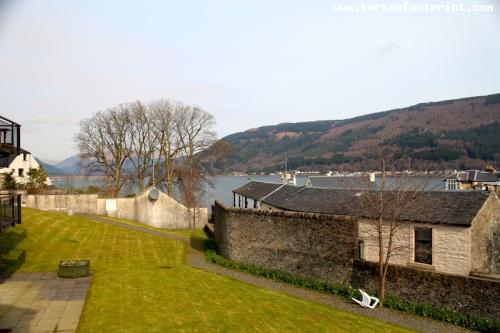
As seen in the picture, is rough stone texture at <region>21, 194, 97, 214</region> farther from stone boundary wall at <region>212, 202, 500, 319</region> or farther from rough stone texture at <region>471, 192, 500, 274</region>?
rough stone texture at <region>471, 192, 500, 274</region>

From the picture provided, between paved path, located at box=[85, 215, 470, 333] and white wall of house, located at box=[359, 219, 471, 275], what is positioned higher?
white wall of house, located at box=[359, 219, 471, 275]

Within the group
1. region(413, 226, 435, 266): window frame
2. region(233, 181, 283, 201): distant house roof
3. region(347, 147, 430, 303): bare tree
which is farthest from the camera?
region(233, 181, 283, 201): distant house roof

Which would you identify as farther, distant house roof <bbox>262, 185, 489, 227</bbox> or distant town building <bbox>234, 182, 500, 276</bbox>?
distant house roof <bbox>262, 185, 489, 227</bbox>

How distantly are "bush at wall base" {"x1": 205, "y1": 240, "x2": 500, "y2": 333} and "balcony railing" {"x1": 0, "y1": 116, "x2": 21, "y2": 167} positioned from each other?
1272cm

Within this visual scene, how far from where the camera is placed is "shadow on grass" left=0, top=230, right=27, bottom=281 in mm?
17758

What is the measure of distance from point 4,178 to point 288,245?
28883 millimetres

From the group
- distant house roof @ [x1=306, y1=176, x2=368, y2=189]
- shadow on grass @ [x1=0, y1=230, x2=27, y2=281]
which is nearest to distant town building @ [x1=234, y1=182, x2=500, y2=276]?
distant house roof @ [x1=306, y1=176, x2=368, y2=189]

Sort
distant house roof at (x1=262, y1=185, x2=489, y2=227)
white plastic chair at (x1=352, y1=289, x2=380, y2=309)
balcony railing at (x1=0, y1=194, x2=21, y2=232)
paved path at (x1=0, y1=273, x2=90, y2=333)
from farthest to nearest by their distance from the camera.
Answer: distant house roof at (x1=262, y1=185, x2=489, y2=227), white plastic chair at (x1=352, y1=289, x2=380, y2=309), balcony railing at (x1=0, y1=194, x2=21, y2=232), paved path at (x1=0, y1=273, x2=90, y2=333)

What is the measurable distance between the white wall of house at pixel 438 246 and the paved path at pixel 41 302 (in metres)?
13.0

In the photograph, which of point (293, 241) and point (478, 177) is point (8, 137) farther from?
point (478, 177)

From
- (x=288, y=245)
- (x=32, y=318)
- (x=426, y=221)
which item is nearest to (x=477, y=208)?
(x=426, y=221)

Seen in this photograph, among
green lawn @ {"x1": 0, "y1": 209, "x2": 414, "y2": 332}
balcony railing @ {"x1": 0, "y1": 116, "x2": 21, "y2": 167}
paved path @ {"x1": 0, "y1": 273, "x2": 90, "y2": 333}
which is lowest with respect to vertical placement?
green lawn @ {"x1": 0, "y1": 209, "x2": 414, "y2": 332}

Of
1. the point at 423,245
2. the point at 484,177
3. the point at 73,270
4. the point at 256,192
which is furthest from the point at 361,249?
the point at 484,177

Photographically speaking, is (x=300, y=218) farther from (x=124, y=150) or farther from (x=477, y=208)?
(x=124, y=150)
